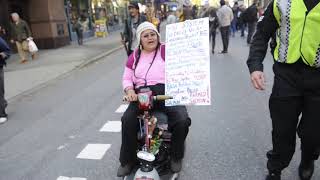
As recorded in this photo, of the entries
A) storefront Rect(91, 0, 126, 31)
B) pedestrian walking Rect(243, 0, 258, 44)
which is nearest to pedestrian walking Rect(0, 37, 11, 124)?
pedestrian walking Rect(243, 0, 258, 44)

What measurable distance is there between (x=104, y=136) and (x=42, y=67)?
7.92 metres

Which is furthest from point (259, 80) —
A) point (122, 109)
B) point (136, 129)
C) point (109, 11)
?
point (109, 11)

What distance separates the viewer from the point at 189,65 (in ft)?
11.5

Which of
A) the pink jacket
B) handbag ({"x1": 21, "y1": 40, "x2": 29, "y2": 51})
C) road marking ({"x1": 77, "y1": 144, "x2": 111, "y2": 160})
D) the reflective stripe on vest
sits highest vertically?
the reflective stripe on vest

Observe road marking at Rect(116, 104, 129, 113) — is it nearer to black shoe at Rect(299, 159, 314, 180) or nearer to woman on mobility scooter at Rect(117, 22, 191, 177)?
woman on mobility scooter at Rect(117, 22, 191, 177)

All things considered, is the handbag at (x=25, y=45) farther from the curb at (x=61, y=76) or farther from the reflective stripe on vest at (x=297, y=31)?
the reflective stripe on vest at (x=297, y=31)

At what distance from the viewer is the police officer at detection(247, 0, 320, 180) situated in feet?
9.33

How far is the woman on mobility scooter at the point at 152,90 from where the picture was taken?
3.68m

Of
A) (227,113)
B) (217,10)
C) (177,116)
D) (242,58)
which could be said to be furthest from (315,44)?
(217,10)

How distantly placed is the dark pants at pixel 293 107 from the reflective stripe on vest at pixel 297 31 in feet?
0.30

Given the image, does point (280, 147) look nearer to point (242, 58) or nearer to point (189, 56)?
point (189, 56)

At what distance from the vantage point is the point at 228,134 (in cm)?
513

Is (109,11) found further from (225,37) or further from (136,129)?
(136,129)

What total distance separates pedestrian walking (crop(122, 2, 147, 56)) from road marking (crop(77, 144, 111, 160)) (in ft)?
7.45
